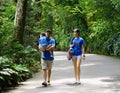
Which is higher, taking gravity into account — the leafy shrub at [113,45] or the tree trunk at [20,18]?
the tree trunk at [20,18]

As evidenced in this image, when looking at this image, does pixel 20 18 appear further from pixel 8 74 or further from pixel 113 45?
pixel 113 45

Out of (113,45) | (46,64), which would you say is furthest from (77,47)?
(113,45)

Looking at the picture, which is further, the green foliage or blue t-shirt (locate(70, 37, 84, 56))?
blue t-shirt (locate(70, 37, 84, 56))

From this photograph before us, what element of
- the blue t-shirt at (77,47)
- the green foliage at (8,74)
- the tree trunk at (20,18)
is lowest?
the green foliage at (8,74)

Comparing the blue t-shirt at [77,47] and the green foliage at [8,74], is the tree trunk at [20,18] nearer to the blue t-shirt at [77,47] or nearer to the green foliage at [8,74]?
the green foliage at [8,74]

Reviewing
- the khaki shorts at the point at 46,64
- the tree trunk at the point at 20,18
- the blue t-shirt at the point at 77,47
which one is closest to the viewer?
the khaki shorts at the point at 46,64

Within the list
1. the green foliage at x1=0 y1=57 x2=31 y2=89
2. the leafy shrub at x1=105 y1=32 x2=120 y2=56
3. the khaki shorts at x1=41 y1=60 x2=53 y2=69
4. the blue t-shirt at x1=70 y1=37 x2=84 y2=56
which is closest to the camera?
the green foliage at x1=0 y1=57 x2=31 y2=89

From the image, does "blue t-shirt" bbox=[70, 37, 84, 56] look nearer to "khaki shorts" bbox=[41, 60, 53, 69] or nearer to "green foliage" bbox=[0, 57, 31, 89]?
"khaki shorts" bbox=[41, 60, 53, 69]

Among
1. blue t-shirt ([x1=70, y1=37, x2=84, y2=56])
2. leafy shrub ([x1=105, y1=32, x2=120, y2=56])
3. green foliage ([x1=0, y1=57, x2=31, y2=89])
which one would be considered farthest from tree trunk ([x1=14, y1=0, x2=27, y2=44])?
leafy shrub ([x1=105, y1=32, x2=120, y2=56])

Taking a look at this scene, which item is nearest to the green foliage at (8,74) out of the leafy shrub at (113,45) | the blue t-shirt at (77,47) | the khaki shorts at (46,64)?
the khaki shorts at (46,64)

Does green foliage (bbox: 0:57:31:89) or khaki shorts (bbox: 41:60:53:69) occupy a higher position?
khaki shorts (bbox: 41:60:53:69)

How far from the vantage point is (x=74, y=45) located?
14469mm

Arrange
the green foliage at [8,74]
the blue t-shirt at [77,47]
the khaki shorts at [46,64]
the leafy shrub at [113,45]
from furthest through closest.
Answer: the leafy shrub at [113,45] < the blue t-shirt at [77,47] < the khaki shorts at [46,64] < the green foliage at [8,74]

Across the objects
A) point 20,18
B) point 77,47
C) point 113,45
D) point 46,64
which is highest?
point 20,18
